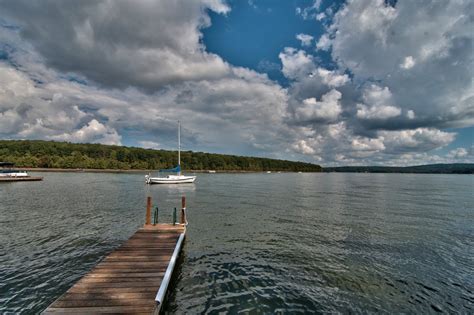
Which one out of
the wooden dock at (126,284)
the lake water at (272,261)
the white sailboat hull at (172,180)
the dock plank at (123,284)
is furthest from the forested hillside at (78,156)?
the wooden dock at (126,284)

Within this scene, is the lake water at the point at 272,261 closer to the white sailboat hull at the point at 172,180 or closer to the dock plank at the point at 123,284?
the dock plank at the point at 123,284

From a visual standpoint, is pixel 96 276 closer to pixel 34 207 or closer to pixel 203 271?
pixel 203 271

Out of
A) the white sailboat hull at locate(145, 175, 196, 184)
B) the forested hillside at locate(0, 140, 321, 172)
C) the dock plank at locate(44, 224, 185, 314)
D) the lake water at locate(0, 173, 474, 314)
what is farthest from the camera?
the forested hillside at locate(0, 140, 321, 172)

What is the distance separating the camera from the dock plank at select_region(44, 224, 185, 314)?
761 centimetres

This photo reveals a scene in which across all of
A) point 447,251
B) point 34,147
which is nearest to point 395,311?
point 447,251

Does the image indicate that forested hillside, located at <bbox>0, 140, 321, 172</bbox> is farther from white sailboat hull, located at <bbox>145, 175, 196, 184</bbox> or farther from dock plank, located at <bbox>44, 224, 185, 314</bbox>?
dock plank, located at <bbox>44, 224, 185, 314</bbox>

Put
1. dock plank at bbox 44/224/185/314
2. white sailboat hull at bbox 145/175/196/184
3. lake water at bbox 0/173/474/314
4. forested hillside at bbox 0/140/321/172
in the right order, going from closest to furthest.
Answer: dock plank at bbox 44/224/185/314 → lake water at bbox 0/173/474/314 → white sailboat hull at bbox 145/175/196/184 → forested hillside at bbox 0/140/321/172

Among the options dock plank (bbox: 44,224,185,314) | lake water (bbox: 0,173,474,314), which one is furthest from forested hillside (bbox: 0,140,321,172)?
dock plank (bbox: 44,224,185,314)

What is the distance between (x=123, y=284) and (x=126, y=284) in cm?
11

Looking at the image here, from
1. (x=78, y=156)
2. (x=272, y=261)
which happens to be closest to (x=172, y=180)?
(x=272, y=261)

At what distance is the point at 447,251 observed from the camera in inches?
667

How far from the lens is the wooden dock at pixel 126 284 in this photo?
25.0ft

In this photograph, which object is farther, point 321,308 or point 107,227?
point 107,227

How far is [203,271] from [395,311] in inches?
346
